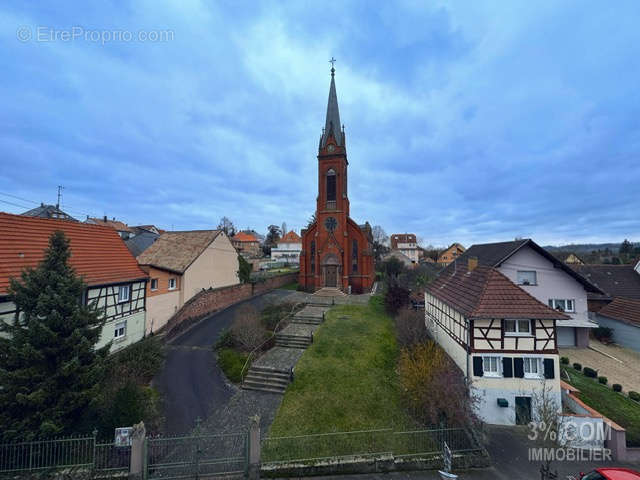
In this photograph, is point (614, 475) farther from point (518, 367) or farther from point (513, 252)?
point (513, 252)

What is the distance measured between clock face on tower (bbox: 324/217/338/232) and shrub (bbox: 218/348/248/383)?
20.9 meters

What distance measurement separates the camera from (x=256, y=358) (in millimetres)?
15695

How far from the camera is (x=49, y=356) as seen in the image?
891 centimetres

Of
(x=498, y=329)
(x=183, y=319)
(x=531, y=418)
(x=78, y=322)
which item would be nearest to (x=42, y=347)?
(x=78, y=322)

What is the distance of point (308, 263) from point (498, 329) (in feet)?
82.9

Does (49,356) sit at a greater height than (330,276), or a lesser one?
lesser

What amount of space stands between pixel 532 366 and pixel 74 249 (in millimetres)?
25367

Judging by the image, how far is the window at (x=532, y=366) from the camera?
12.3 m

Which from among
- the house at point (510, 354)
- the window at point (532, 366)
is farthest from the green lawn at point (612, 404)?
the window at point (532, 366)

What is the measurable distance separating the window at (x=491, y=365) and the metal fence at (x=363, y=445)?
3.55 m

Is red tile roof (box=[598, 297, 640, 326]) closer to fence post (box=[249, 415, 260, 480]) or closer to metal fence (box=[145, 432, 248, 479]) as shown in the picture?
fence post (box=[249, 415, 260, 480])

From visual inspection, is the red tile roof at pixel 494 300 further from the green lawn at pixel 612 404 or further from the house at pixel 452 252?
the house at pixel 452 252

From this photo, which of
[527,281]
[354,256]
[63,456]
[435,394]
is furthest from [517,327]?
[354,256]

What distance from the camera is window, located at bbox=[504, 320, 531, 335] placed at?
1256 cm
